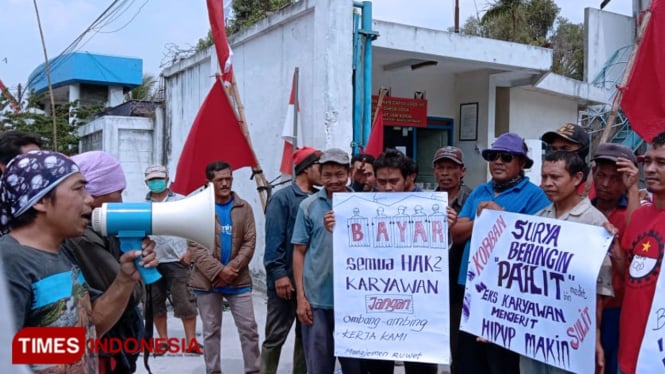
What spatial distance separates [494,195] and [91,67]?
18343 mm

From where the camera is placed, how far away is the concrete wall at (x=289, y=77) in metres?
6.98

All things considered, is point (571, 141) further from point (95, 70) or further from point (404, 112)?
point (95, 70)

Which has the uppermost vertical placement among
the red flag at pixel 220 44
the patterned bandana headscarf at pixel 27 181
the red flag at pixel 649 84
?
the red flag at pixel 220 44

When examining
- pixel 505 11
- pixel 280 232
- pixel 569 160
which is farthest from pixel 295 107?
pixel 505 11

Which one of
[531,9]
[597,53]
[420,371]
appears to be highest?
[531,9]

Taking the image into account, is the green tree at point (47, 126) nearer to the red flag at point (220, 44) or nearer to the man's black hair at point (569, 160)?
the red flag at point (220, 44)

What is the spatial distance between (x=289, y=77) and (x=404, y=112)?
Answer: 2821mm

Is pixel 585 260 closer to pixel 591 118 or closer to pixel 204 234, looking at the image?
pixel 204 234

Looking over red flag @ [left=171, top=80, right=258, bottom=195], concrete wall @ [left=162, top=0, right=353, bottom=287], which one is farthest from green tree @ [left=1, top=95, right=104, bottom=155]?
red flag @ [left=171, top=80, right=258, bottom=195]

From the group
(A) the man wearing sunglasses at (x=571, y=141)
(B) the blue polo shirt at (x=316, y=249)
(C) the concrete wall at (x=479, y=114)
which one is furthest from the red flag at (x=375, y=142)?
(C) the concrete wall at (x=479, y=114)

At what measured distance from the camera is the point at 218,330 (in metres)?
4.79

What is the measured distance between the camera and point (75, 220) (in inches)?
80.7

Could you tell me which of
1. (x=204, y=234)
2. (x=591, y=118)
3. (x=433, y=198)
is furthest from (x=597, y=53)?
(x=204, y=234)

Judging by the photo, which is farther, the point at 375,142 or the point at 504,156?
the point at 375,142
